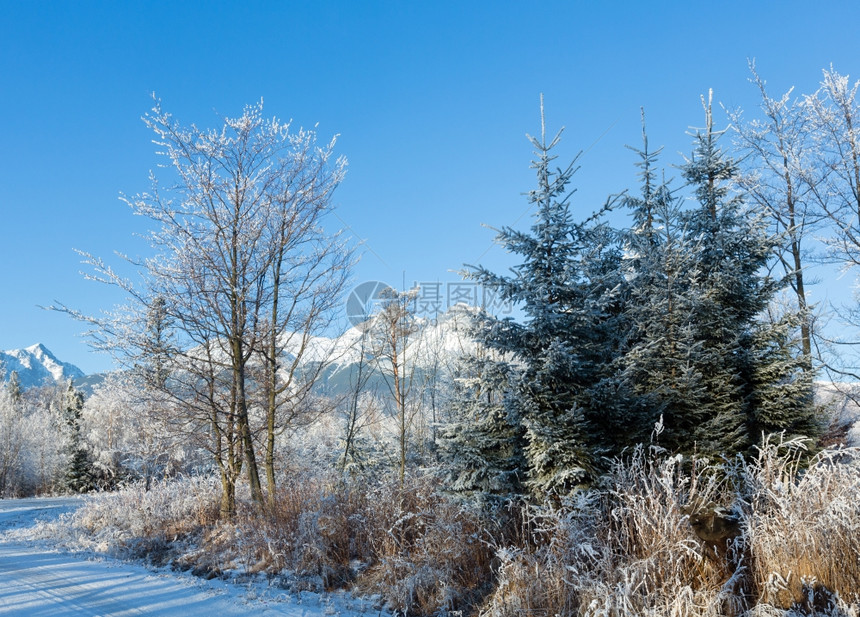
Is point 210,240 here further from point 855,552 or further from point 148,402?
point 855,552

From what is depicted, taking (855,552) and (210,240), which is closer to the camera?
(855,552)

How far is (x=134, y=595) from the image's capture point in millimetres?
6059

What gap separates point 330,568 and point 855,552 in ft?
18.9

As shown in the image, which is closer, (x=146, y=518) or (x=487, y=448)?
(x=487, y=448)

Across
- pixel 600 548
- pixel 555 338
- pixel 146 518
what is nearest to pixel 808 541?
pixel 600 548

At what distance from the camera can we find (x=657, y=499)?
4496mm

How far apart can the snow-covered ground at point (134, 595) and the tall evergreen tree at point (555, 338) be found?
124 inches

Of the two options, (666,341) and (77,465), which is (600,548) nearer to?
(666,341)

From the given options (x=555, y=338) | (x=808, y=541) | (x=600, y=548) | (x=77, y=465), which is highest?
(x=555, y=338)

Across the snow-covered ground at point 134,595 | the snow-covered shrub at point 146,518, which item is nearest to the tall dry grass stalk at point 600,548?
the snow-covered ground at point 134,595

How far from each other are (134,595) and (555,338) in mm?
6460

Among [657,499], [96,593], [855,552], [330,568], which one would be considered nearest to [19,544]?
[96,593]

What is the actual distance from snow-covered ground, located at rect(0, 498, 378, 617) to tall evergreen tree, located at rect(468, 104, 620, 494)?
3.16m

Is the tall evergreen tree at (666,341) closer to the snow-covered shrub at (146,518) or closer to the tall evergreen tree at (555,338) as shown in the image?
the tall evergreen tree at (555,338)
